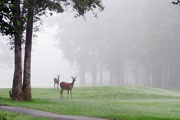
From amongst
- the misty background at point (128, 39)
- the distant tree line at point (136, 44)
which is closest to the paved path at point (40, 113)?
the misty background at point (128, 39)

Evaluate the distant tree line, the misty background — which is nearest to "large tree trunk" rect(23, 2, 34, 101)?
the misty background

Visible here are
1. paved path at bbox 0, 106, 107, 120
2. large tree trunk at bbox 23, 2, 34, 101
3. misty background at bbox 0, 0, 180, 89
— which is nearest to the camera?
paved path at bbox 0, 106, 107, 120

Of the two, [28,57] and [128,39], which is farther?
[128,39]

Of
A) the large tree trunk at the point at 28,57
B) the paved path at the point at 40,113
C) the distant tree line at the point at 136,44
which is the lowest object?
the paved path at the point at 40,113

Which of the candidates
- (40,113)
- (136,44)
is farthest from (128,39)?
A: (40,113)

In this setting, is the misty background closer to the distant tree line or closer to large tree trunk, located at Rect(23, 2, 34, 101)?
the distant tree line

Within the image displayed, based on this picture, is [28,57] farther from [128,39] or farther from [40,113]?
[128,39]

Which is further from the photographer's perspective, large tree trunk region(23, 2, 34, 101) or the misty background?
the misty background

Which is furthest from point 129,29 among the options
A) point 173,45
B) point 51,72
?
point 51,72

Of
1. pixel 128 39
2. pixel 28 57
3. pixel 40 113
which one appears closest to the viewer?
pixel 40 113

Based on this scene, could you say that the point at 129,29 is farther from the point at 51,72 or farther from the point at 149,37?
the point at 51,72

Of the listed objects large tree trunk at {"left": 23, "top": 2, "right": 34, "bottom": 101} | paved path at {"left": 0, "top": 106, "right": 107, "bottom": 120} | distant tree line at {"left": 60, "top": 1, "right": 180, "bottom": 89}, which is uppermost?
distant tree line at {"left": 60, "top": 1, "right": 180, "bottom": 89}

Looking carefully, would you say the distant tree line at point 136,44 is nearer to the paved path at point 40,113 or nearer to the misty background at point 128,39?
the misty background at point 128,39

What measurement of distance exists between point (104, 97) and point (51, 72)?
12739cm
